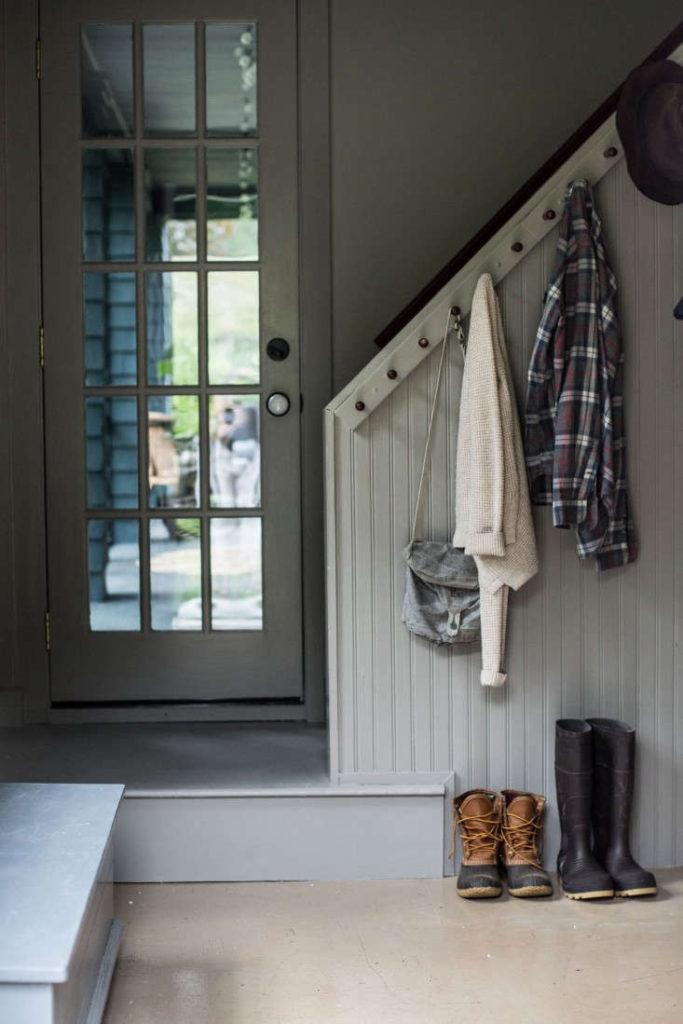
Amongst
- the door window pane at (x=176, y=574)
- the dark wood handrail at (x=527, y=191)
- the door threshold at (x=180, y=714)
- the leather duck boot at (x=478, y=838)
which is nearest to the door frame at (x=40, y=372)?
the door threshold at (x=180, y=714)

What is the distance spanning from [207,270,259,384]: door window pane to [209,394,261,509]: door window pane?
0.08 metres

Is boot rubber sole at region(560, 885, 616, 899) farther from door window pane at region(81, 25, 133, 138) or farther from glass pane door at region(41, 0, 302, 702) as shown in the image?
door window pane at region(81, 25, 133, 138)

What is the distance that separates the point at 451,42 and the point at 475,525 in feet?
5.13

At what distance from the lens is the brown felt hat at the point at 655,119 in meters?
2.51

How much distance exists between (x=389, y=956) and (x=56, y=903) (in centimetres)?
83

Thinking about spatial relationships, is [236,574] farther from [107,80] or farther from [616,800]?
[107,80]

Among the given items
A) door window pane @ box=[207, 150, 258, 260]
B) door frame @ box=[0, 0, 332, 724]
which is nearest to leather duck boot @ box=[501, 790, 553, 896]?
door frame @ box=[0, 0, 332, 724]

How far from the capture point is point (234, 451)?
3.32m

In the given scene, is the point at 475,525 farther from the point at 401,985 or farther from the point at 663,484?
the point at 401,985

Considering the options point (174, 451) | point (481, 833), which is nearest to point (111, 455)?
point (174, 451)

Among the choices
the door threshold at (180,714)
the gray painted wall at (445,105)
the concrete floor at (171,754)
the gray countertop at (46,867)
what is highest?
the gray painted wall at (445,105)

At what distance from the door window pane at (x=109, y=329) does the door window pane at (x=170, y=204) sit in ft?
0.45

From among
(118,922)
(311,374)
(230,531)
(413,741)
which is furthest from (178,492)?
(118,922)

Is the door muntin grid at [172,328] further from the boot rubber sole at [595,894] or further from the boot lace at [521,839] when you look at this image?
the boot rubber sole at [595,894]
